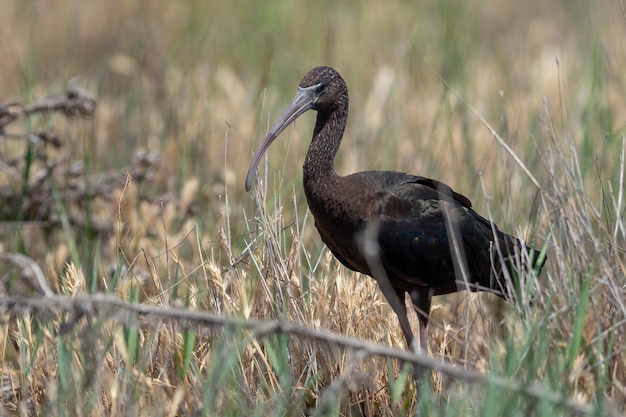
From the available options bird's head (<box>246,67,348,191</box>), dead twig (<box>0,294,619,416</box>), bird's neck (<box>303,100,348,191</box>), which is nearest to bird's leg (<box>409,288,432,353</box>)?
bird's neck (<box>303,100,348,191</box>)

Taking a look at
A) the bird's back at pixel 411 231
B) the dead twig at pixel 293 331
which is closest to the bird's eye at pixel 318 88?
the bird's back at pixel 411 231

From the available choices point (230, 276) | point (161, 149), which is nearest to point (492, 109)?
point (161, 149)

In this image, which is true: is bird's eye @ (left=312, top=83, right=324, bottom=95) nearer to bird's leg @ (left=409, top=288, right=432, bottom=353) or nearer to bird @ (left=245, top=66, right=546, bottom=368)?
bird @ (left=245, top=66, right=546, bottom=368)

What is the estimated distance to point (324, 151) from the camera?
11.5 feet

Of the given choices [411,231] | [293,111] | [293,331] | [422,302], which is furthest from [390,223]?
[293,331]

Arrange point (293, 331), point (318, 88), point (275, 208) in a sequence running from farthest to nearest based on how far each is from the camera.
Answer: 1. point (318, 88)
2. point (275, 208)
3. point (293, 331)

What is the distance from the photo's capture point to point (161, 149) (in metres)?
5.29

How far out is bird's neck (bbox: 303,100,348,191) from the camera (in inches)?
134

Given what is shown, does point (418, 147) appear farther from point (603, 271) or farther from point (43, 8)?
point (43, 8)

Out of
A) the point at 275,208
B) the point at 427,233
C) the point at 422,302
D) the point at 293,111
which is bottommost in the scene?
the point at 422,302

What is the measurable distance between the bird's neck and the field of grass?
0.13m

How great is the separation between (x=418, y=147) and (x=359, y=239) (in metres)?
2.06

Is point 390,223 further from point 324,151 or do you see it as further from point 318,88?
point 318,88

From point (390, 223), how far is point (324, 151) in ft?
1.07
